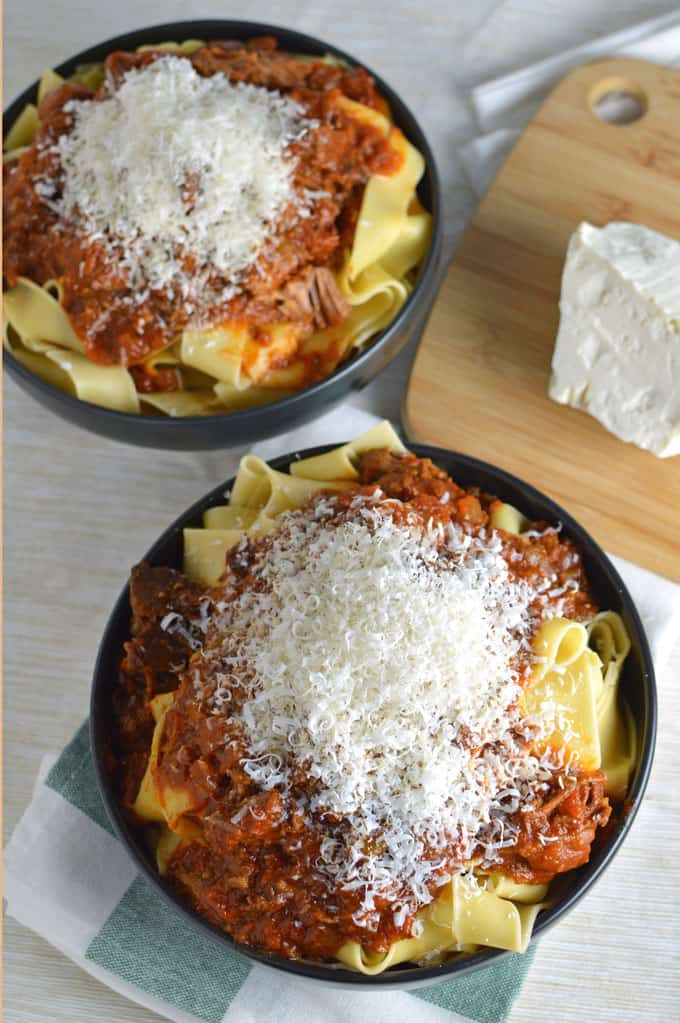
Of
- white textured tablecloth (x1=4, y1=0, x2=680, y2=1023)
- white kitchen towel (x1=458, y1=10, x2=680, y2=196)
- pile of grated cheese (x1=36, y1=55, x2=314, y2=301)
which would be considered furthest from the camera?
white kitchen towel (x1=458, y1=10, x2=680, y2=196)

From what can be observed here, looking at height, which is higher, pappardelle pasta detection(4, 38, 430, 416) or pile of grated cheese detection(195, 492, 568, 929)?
pappardelle pasta detection(4, 38, 430, 416)

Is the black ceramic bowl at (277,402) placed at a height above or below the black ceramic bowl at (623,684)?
above

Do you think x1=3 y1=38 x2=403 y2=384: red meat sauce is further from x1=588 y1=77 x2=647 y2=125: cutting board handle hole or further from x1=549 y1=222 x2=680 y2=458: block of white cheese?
x1=588 y1=77 x2=647 y2=125: cutting board handle hole

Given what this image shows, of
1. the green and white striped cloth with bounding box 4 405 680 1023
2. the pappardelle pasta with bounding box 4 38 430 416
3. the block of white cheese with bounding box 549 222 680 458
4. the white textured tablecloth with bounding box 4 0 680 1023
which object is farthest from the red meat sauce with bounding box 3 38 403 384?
the green and white striped cloth with bounding box 4 405 680 1023

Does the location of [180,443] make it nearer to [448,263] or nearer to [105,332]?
[105,332]

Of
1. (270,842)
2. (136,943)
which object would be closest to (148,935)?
(136,943)

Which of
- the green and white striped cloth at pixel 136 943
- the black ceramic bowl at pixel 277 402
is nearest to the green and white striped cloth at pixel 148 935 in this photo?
the green and white striped cloth at pixel 136 943

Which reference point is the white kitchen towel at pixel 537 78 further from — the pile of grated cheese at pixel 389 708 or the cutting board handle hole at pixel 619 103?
the pile of grated cheese at pixel 389 708
